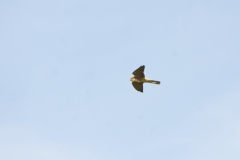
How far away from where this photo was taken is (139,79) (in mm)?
72438

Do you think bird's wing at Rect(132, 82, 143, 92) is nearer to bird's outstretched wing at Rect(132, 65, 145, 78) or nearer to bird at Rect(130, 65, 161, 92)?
bird at Rect(130, 65, 161, 92)

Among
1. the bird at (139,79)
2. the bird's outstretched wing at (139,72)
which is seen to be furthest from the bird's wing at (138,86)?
the bird's outstretched wing at (139,72)

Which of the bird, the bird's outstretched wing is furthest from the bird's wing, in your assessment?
the bird's outstretched wing

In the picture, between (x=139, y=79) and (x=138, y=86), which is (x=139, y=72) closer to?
(x=139, y=79)

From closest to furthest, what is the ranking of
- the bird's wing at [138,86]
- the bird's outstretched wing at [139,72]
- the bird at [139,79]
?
the bird's outstretched wing at [139,72], the bird at [139,79], the bird's wing at [138,86]

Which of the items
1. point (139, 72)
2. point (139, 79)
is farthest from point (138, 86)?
point (139, 72)

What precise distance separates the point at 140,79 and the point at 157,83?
1726 millimetres

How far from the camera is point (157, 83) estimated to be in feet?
236

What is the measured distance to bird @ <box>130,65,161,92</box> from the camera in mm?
71000

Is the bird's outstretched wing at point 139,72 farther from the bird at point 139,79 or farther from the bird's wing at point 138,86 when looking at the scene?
the bird's wing at point 138,86

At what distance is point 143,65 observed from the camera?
70375 millimetres

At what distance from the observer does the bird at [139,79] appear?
71000mm

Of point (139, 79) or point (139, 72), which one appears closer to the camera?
point (139, 72)

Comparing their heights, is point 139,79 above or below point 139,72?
below
